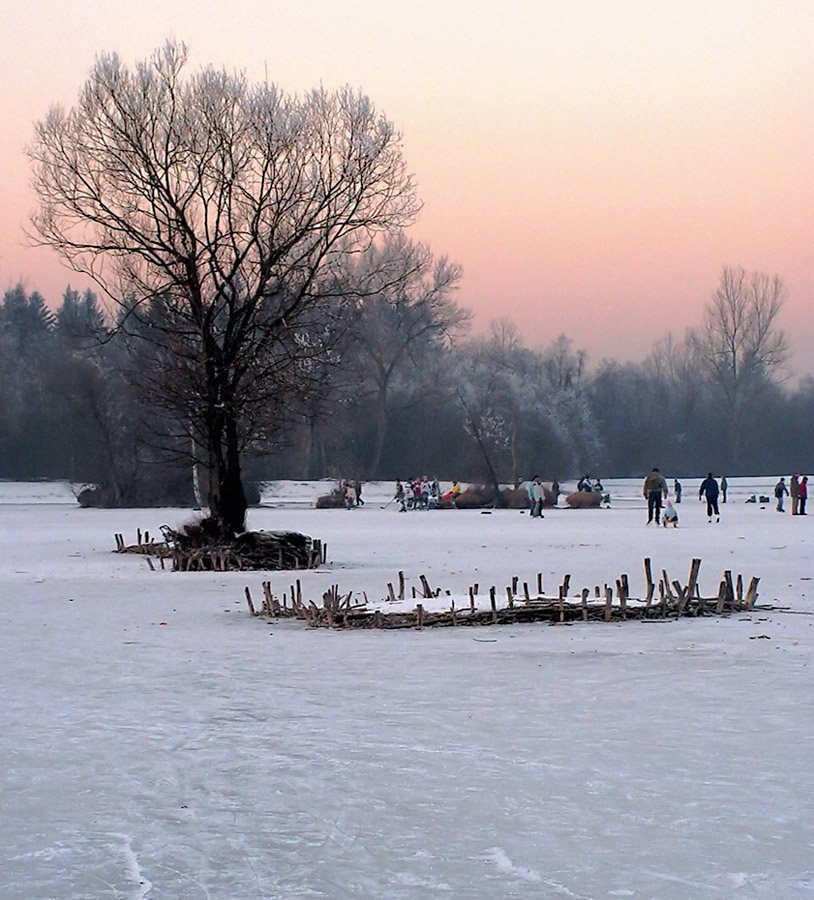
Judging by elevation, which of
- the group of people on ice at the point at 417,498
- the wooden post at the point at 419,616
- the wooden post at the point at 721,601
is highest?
the group of people on ice at the point at 417,498

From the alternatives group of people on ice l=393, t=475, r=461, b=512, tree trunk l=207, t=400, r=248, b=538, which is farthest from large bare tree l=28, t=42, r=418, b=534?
group of people on ice l=393, t=475, r=461, b=512

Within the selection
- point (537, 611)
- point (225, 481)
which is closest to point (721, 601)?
point (537, 611)

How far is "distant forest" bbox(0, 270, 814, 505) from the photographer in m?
64.5

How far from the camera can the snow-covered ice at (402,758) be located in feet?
17.2

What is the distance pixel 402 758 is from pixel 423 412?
82.3 meters

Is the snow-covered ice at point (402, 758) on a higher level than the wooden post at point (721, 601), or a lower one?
lower

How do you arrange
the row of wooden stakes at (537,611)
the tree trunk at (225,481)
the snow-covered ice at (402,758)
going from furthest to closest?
the tree trunk at (225,481), the row of wooden stakes at (537,611), the snow-covered ice at (402,758)

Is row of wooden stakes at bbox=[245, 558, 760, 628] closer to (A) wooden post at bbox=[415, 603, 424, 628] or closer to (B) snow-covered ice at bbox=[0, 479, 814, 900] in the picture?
(A) wooden post at bbox=[415, 603, 424, 628]

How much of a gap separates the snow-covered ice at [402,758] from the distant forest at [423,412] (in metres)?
14.3

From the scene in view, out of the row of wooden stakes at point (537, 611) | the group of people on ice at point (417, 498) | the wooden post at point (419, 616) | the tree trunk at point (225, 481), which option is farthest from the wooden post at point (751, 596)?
the group of people on ice at point (417, 498)

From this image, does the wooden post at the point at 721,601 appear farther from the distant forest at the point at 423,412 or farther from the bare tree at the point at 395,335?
the bare tree at the point at 395,335

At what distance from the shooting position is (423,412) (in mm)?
89438

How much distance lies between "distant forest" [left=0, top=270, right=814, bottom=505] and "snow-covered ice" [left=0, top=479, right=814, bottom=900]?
1431 cm

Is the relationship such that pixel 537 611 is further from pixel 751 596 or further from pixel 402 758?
pixel 402 758
